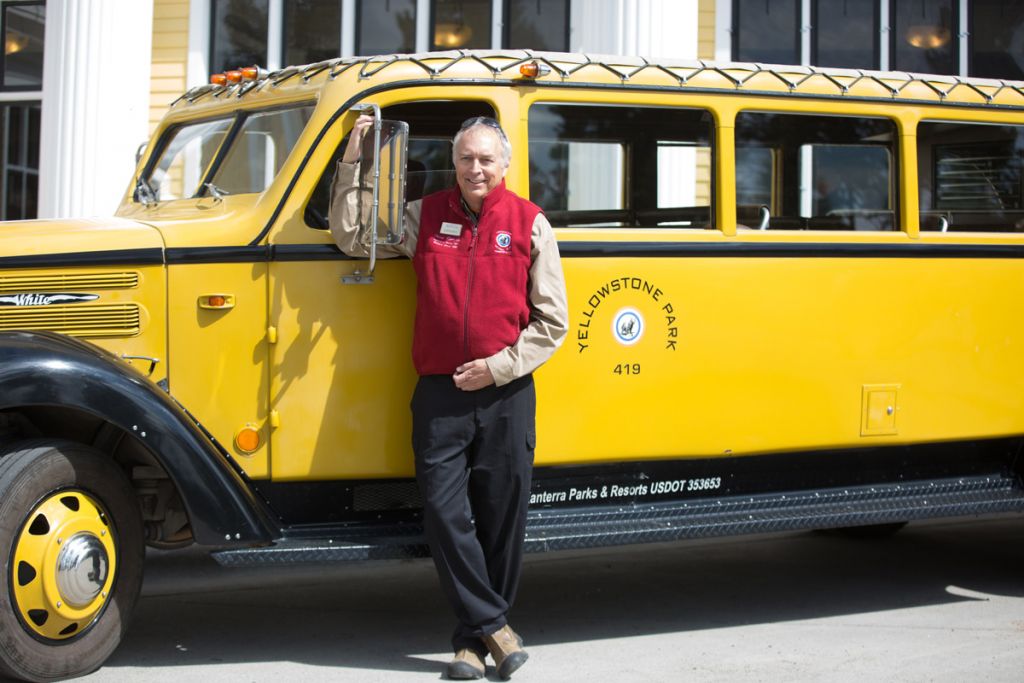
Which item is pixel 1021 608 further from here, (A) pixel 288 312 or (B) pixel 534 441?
(A) pixel 288 312

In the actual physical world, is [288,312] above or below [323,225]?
below

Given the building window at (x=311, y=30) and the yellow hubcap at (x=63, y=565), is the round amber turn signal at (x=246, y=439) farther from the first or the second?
the building window at (x=311, y=30)

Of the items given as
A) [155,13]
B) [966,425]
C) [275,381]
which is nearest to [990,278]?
[966,425]

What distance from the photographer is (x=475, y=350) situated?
170 inches

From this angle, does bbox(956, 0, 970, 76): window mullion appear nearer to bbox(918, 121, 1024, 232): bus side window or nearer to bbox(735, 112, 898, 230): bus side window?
bbox(918, 121, 1024, 232): bus side window

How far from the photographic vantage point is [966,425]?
549 centimetres

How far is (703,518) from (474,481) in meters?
1.13

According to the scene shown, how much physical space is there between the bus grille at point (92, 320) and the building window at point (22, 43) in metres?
9.08

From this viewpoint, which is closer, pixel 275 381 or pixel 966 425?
pixel 275 381

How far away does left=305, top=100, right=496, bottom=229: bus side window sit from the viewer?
182 inches

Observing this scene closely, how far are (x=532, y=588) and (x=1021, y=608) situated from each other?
2375 millimetres

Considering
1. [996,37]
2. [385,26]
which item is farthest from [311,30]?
[996,37]

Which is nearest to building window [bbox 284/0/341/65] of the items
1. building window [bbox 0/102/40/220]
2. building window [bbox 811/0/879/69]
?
building window [bbox 0/102/40/220]

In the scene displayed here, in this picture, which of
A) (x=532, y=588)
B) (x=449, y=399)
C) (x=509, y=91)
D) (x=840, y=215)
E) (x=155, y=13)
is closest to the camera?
(x=449, y=399)
